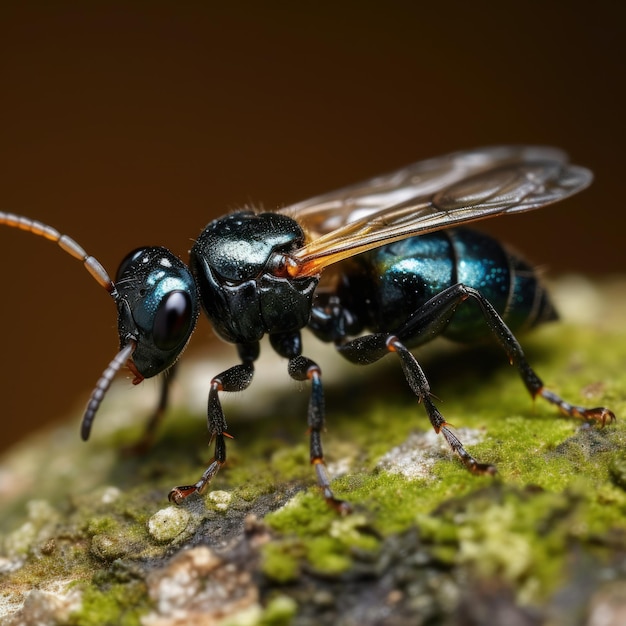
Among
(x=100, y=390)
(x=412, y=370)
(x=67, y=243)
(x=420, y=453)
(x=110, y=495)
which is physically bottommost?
(x=420, y=453)

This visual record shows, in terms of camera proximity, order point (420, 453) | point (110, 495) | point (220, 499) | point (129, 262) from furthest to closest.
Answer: point (110, 495) → point (129, 262) → point (420, 453) → point (220, 499)

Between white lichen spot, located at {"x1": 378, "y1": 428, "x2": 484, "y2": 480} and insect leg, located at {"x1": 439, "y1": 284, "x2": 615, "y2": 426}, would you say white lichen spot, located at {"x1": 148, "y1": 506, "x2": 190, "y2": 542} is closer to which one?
white lichen spot, located at {"x1": 378, "y1": 428, "x2": 484, "y2": 480}

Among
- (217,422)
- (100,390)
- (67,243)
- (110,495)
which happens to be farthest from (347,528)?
(67,243)

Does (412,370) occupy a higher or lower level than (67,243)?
lower

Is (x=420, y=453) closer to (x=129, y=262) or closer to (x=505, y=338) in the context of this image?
(x=505, y=338)

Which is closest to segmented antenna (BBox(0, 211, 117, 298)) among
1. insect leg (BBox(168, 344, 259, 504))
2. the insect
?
the insect

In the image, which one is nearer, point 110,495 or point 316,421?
point 316,421
